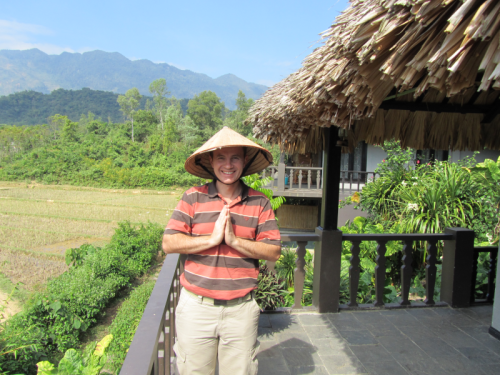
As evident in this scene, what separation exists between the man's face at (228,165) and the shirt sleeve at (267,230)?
0.21 metres

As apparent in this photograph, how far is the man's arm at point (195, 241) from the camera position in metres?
1.46

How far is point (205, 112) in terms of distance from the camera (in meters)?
52.8

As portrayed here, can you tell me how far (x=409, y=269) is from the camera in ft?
10.8

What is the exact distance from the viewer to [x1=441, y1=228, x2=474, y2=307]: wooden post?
3.20 metres

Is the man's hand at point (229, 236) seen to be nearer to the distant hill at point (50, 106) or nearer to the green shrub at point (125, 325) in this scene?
the green shrub at point (125, 325)

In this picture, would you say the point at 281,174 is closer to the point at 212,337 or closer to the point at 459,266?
the point at 459,266

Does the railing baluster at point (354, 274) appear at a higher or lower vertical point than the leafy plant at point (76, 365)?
higher

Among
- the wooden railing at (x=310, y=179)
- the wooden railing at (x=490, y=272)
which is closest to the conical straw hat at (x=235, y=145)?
the wooden railing at (x=490, y=272)

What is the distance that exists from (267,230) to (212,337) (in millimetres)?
534

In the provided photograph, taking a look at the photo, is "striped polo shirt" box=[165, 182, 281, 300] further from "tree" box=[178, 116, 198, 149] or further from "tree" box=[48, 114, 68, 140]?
"tree" box=[48, 114, 68, 140]

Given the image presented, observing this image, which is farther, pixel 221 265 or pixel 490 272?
pixel 490 272

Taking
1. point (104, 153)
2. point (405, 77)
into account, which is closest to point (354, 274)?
point (405, 77)

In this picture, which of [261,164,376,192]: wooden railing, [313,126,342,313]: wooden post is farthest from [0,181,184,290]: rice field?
[261,164,376,192]: wooden railing

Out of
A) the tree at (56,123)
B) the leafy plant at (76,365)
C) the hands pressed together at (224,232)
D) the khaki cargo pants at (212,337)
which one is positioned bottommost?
the leafy plant at (76,365)
